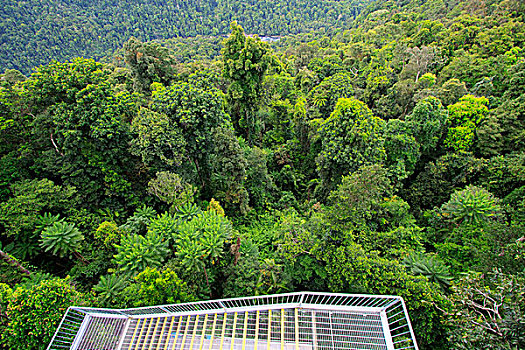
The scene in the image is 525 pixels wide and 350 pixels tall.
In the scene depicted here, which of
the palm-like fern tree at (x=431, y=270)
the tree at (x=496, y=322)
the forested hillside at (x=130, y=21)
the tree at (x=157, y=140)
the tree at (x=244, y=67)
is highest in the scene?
the forested hillside at (x=130, y=21)

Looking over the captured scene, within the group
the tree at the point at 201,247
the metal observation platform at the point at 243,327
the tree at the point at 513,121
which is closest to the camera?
the metal observation platform at the point at 243,327

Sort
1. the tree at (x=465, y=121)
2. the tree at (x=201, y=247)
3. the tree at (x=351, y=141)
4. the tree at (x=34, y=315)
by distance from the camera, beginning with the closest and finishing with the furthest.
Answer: the tree at (x=34, y=315) → the tree at (x=201, y=247) → the tree at (x=351, y=141) → the tree at (x=465, y=121)

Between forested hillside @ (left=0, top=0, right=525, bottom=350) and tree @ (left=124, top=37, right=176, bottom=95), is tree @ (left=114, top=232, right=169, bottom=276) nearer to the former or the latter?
forested hillside @ (left=0, top=0, right=525, bottom=350)

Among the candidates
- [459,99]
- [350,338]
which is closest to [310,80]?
[459,99]

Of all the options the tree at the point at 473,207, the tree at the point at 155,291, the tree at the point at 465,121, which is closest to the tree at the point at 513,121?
the tree at the point at 465,121

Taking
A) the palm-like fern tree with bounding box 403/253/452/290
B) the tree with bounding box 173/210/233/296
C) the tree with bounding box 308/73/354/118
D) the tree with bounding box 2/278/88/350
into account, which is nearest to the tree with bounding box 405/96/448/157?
the tree with bounding box 308/73/354/118

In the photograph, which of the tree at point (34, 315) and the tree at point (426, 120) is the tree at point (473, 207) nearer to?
the tree at point (426, 120)

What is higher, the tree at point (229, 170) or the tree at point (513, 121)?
the tree at point (513, 121)
